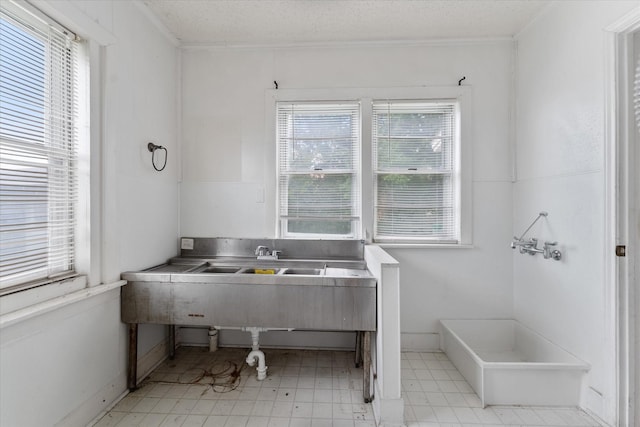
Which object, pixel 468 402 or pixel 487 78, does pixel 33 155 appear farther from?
pixel 487 78

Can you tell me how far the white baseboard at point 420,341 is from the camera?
2387 mm

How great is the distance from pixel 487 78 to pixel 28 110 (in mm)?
3109

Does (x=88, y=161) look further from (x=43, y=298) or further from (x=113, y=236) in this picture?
(x=43, y=298)

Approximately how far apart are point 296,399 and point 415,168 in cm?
200

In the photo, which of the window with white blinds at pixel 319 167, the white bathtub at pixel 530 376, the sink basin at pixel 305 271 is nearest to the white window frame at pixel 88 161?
the sink basin at pixel 305 271

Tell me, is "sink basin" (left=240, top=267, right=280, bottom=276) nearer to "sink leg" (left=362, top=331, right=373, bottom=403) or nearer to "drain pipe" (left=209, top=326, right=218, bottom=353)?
"drain pipe" (left=209, top=326, right=218, bottom=353)

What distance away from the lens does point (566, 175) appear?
1.83 metres

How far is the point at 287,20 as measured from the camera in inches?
84.1

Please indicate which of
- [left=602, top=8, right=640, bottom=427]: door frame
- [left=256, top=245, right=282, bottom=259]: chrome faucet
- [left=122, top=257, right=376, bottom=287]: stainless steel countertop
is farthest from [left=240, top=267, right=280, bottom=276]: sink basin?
[left=602, top=8, right=640, bottom=427]: door frame

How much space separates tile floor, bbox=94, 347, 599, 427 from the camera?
1.59 meters

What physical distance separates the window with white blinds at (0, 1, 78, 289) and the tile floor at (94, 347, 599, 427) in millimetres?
1000

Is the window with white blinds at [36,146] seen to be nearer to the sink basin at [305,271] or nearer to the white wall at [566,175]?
the sink basin at [305,271]

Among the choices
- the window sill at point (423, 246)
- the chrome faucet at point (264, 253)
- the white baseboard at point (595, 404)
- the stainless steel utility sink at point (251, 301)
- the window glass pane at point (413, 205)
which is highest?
the window glass pane at point (413, 205)

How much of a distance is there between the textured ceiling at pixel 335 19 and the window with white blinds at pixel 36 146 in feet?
2.92
